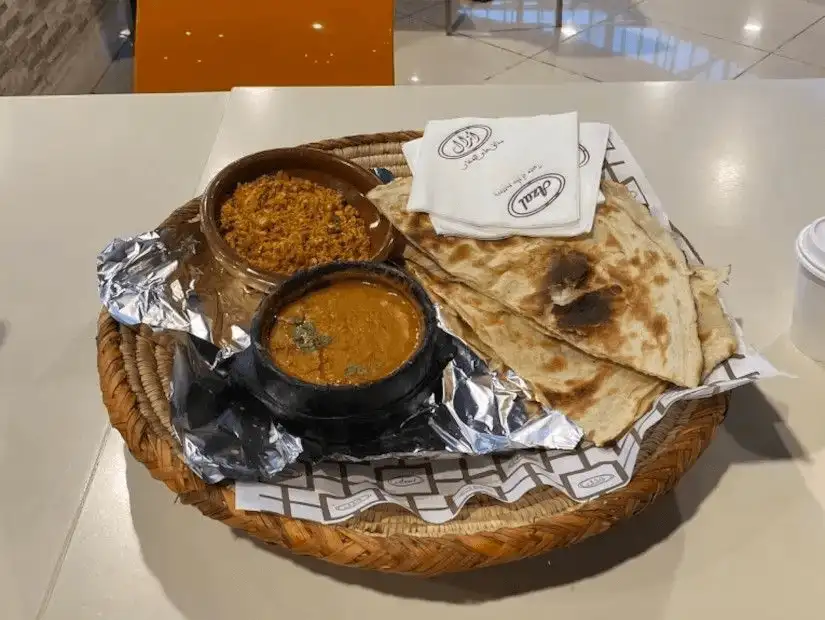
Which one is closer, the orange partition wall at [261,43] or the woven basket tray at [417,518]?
the woven basket tray at [417,518]

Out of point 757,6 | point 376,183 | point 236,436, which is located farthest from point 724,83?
point 757,6

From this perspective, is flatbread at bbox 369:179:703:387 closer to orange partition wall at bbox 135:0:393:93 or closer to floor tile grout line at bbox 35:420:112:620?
floor tile grout line at bbox 35:420:112:620

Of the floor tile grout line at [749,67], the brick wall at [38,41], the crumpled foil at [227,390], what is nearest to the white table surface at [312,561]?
the crumpled foil at [227,390]

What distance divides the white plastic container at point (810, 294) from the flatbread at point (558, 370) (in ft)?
0.95

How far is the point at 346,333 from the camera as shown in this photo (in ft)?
3.86

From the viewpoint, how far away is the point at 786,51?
394 centimetres

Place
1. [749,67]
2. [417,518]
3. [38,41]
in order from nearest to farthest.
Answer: [417,518]
[38,41]
[749,67]

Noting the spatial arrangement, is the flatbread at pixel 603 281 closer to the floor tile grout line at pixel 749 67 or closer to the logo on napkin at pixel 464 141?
the logo on napkin at pixel 464 141

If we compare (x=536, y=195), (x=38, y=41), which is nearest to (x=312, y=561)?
(x=536, y=195)

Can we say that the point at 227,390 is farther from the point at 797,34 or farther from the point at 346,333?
the point at 797,34

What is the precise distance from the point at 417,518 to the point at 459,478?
0.38 feet

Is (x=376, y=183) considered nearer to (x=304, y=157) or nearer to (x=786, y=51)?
(x=304, y=157)

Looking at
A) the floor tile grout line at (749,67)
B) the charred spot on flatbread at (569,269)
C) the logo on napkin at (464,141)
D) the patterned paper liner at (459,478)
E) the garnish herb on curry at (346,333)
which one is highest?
the logo on napkin at (464,141)

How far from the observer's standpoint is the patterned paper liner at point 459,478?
0.98m
